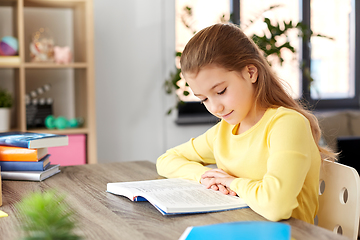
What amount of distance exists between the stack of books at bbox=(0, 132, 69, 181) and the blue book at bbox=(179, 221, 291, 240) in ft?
2.43

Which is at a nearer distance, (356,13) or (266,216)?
(266,216)

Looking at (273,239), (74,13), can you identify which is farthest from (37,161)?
(74,13)

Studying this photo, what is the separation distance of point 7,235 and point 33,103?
1825 millimetres

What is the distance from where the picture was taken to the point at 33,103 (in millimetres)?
2449

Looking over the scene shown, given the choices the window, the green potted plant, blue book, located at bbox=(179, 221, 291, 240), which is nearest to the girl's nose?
blue book, located at bbox=(179, 221, 291, 240)

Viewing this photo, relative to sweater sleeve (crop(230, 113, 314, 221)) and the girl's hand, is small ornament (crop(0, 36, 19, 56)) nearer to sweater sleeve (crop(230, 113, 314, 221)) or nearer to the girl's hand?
the girl's hand

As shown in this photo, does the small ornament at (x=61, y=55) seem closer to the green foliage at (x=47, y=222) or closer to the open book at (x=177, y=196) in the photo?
the open book at (x=177, y=196)

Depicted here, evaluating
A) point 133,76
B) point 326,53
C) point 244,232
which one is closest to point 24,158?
point 244,232

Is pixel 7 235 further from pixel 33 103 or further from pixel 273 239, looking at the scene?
pixel 33 103

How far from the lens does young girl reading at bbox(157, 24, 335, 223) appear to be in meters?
0.90

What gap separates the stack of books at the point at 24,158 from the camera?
4.05ft

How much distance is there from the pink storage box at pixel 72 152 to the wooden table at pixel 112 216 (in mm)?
1144

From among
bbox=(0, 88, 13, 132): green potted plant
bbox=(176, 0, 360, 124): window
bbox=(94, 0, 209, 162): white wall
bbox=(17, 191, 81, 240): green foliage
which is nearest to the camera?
bbox=(17, 191, 81, 240): green foliage

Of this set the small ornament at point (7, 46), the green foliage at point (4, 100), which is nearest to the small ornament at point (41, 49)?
the small ornament at point (7, 46)
